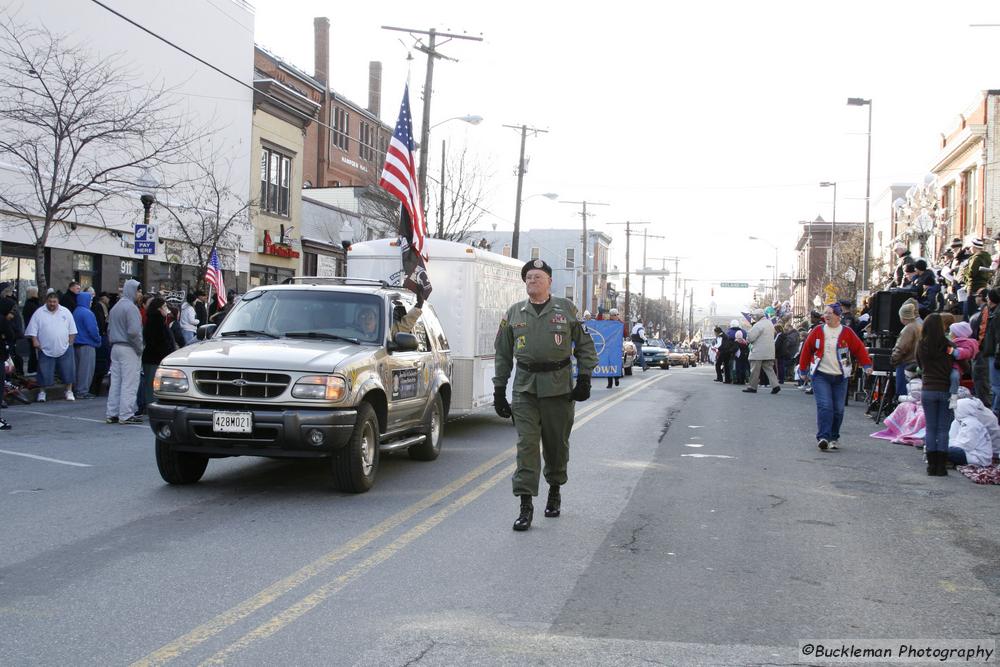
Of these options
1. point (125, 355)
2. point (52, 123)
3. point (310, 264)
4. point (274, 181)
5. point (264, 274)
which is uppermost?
point (274, 181)

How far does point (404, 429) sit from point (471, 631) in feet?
16.9

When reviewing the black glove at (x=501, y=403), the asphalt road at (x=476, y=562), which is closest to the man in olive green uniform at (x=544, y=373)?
the black glove at (x=501, y=403)

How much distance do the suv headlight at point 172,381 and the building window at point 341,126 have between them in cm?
3977

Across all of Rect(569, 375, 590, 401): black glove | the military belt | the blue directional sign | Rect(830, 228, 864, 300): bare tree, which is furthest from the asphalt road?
Rect(830, 228, 864, 300): bare tree

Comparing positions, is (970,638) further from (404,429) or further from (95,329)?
(95,329)

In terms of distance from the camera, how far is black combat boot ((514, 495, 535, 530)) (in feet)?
24.5

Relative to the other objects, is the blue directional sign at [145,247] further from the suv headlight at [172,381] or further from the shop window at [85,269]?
the suv headlight at [172,381]

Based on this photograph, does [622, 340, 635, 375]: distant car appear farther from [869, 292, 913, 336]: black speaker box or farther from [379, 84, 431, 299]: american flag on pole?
[379, 84, 431, 299]: american flag on pole

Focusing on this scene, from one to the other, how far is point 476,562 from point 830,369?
7820 mm

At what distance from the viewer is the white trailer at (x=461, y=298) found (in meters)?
13.4

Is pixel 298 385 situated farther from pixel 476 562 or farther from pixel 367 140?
pixel 367 140

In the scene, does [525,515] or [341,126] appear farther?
[341,126]

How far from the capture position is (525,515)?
7516 millimetres

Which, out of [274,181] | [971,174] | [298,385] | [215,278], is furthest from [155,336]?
[971,174]
